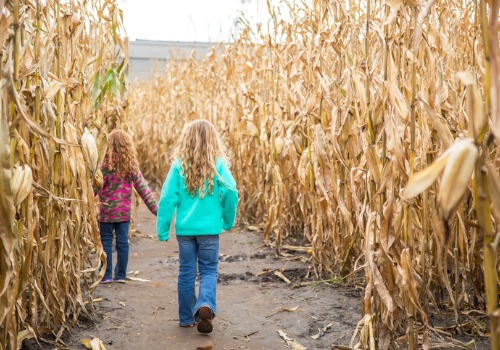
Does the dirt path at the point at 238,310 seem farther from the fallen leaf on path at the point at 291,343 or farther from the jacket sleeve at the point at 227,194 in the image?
the jacket sleeve at the point at 227,194

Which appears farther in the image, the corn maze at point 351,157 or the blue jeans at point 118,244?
the blue jeans at point 118,244

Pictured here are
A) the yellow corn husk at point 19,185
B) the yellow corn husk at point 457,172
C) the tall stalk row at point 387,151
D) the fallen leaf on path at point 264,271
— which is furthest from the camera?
the fallen leaf on path at point 264,271

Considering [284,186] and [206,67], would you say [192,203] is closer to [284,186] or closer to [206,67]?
[284,186]

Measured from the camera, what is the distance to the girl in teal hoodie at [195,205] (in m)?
3.63

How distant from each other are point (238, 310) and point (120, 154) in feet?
4.97

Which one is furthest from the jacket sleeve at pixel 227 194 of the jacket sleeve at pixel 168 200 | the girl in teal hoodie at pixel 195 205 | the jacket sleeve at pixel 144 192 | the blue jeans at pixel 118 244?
the blue jeans at pixel 118 244

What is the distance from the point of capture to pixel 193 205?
3654mm

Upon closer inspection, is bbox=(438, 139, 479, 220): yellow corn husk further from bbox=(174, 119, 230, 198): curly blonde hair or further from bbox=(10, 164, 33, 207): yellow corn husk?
bbox=(174, 119, 230, 198): curly blonde hair

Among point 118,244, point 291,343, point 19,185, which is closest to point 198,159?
point 291,343

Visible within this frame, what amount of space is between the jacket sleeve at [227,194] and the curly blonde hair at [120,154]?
3.74 ft

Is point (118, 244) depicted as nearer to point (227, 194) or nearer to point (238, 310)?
point (238, 310)

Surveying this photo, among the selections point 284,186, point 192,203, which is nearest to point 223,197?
point 192,203

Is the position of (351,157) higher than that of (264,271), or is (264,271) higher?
(351,157)

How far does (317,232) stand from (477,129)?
313 centimetres
